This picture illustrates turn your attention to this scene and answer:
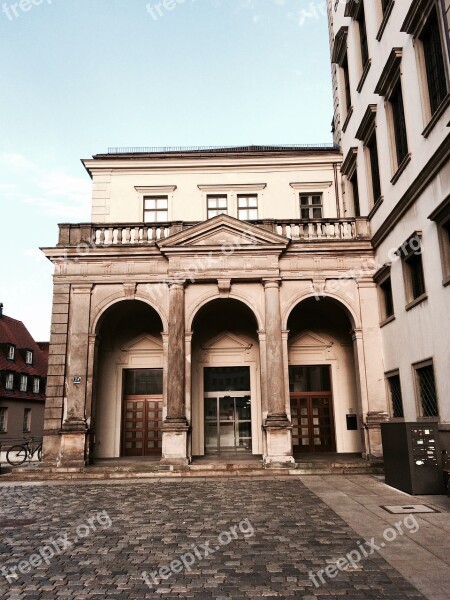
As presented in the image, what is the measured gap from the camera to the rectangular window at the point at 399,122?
15720mm

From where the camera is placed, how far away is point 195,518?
955 centimetres

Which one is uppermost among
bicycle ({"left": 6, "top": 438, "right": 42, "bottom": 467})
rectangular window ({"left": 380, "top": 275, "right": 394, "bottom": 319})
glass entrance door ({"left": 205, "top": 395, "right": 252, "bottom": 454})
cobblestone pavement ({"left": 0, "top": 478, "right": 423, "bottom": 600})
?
rectangular window ({"left": 380, "top": 275, "right": 394, "bottom": 319})

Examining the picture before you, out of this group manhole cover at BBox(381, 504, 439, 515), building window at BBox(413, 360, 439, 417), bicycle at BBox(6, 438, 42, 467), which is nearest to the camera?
manhole cover at BBox(381, 504, 439, 515)

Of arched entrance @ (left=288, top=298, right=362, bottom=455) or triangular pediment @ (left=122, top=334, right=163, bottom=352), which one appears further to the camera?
triangular pediment @ (left=122, top=334, right=163, bottom=352)

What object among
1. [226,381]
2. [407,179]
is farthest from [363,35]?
[226,381]

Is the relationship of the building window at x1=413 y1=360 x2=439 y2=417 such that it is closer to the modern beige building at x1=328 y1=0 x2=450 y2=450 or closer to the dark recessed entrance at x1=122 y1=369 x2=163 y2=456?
the modern beige building at x1=328 y1=0 x2=450 y2=450

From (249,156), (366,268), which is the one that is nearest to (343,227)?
(366,268)

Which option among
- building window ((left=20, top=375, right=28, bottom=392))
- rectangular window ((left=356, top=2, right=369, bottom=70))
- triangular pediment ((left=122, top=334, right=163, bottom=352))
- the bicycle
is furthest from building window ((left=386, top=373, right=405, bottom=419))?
building window ((left=20, top=375, right=28, bottom=392))

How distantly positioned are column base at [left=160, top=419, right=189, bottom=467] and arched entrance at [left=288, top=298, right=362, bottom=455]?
5.68 m

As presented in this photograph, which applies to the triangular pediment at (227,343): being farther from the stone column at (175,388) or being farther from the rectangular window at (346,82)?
the rectangular window at (346,82)

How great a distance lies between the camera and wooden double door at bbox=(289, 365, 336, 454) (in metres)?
20.9

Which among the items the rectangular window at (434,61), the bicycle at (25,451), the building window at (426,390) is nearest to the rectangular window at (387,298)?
the building window at (426,390)

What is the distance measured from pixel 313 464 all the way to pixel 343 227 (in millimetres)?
8570

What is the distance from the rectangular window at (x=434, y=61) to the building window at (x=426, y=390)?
268 inches
